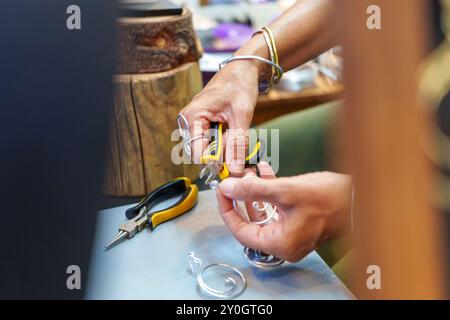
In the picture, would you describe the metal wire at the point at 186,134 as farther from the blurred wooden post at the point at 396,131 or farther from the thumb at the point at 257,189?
the blurred wooden post at the point at 396,131

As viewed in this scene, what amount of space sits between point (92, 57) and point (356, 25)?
0.41 meters

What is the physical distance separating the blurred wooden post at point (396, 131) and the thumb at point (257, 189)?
0.20 metres

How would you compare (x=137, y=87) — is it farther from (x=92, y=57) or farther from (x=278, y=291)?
(x=278, y=291)

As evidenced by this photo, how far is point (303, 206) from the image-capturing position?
426 millimetres

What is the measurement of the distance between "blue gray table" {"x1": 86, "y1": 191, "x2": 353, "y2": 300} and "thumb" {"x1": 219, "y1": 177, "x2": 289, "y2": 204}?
82 millimetres

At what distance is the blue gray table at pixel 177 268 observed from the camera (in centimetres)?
44

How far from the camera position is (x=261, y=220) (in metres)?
0.49

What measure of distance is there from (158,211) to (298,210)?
0.19m

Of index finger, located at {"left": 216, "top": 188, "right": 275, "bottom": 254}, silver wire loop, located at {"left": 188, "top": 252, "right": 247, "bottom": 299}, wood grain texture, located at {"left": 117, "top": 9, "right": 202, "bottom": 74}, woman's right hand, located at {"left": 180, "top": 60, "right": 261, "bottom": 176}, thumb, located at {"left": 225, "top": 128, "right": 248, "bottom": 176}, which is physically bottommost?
silver wire loop, located at {"left": 188, "top": 252, "right": 247, "bottom": 299}

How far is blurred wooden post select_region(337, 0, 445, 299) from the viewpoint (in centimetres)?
21

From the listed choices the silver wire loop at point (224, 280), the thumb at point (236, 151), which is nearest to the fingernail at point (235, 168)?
the thumb at point (236, 151)

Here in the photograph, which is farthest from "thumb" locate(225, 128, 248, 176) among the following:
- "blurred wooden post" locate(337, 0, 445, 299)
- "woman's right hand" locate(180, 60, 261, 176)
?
"blurred wooden post" locate(337, 0, 445, 299)

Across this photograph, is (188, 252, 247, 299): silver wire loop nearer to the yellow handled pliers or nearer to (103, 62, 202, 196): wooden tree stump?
the yellow handled pliers
